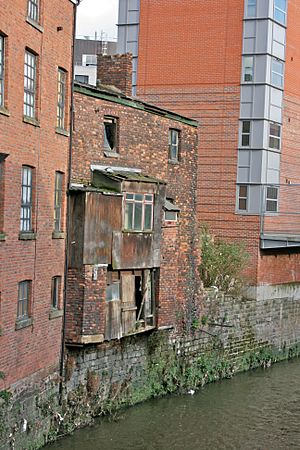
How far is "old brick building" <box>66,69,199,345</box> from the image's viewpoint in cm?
2341

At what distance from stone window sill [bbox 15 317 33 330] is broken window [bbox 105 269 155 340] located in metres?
3.63

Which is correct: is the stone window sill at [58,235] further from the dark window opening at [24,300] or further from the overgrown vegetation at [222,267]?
the overgrown vegetation at [222,267]

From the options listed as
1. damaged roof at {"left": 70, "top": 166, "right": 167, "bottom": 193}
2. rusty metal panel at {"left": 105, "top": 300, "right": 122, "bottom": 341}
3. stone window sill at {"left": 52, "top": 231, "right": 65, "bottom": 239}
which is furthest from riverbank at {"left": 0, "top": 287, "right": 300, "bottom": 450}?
damaged roof at {"left": 70, "top": 166, "right": 167, "bottom": 193}

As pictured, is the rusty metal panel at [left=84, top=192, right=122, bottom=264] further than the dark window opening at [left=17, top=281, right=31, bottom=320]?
Yes

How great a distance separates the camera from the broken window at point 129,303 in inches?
966

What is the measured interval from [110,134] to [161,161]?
2742 mm

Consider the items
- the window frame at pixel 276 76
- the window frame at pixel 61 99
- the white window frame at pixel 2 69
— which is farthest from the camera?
the window frame at pixel 276 76

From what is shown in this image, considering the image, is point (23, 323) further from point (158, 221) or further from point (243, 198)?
point (243, 198)

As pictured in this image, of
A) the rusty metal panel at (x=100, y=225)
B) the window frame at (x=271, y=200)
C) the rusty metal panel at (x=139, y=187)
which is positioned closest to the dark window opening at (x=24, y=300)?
the rusty metal panel at (x=100, y=225)

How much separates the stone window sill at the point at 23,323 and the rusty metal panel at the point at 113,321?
3606mm

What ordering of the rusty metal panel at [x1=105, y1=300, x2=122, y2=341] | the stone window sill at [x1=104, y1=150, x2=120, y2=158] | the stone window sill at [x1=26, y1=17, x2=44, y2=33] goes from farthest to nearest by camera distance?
the stone window sill at [x1=104, y1=150, x2=120, y2=158] → the rusty metal panel at [x1=105, y1=300, x2=122, y2=341] → the stone window sill at [x1=26, y1=17, x2=44, y2=33]

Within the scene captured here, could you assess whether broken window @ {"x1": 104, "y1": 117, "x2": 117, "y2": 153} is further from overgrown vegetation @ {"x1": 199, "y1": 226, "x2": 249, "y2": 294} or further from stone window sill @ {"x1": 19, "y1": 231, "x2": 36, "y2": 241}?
overgrown vegetation @ {"x1": 199, "y1": 226, "x2": 249, "y2": 294}

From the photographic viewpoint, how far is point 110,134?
85.4ft

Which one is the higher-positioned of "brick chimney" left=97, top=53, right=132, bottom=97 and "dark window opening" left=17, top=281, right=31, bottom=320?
"brick chimney" left=97, top=53, right=132, bottom=97
